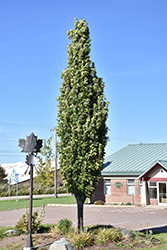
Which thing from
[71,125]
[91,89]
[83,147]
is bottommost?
[83,147]

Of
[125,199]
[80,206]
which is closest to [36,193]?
[125,199]

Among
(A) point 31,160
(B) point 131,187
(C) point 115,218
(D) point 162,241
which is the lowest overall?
(C) point 115,218

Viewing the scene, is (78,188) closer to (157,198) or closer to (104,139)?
(104,139)

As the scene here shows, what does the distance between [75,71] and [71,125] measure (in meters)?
2.25

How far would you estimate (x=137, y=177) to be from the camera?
2977cm

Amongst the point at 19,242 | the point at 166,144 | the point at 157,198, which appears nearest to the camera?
the point at 19,242

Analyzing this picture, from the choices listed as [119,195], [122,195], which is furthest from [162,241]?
[119,195]

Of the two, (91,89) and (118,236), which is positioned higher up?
(91,89)

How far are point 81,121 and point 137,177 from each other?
19.3 metres

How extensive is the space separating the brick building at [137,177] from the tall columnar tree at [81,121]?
56.2ft

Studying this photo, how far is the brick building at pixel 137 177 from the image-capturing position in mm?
28406

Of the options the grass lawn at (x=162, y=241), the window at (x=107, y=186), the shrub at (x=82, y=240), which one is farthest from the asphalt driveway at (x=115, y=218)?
the shrub at (x=82, y=240)

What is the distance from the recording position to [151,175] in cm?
2872

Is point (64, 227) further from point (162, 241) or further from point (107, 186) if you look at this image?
point (107, 186)
